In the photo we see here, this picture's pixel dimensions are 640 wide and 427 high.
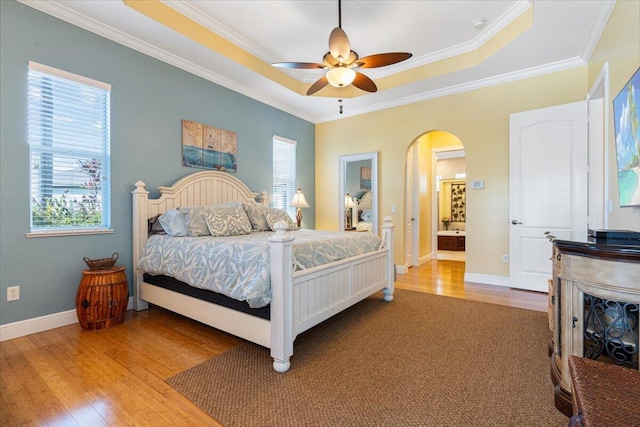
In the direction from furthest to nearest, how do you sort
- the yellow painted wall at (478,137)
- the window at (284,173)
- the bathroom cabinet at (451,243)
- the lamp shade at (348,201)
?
the bathroom cabinet at (451,243) → the lamp shade at (348,201) → the window at (284,173) → the yellow painted wall at (478,137)

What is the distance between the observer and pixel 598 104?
3.15 meters

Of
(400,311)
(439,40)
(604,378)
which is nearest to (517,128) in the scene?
(439,40)

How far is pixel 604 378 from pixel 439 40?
3.90 metres

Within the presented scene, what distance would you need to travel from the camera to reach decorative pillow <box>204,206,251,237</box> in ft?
10.3

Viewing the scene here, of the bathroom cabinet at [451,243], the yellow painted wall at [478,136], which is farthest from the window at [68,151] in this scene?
the bathroom cabinet at [451,243]

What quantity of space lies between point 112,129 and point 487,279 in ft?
16.6

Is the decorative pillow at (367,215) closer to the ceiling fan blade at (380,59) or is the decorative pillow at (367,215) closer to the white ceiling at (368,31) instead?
the white ceiling at (368,31)

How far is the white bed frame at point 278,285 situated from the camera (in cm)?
198

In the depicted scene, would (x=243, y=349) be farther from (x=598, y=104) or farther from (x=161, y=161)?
(x=598, y=104)

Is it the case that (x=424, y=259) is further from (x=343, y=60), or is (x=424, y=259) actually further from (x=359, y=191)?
(x=343, y=60)

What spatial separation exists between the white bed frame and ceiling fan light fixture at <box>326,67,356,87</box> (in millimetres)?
1589

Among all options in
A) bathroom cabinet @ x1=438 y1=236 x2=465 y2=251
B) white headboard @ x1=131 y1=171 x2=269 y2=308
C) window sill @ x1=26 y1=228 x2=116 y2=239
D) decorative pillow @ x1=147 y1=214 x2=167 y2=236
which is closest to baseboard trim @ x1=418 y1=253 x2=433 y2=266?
bathroom cabinet @ x1=438 y1=236 x2=465 y2=251

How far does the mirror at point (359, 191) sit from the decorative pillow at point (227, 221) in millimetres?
2546

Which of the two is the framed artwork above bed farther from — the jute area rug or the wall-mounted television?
the wall-mounted television
